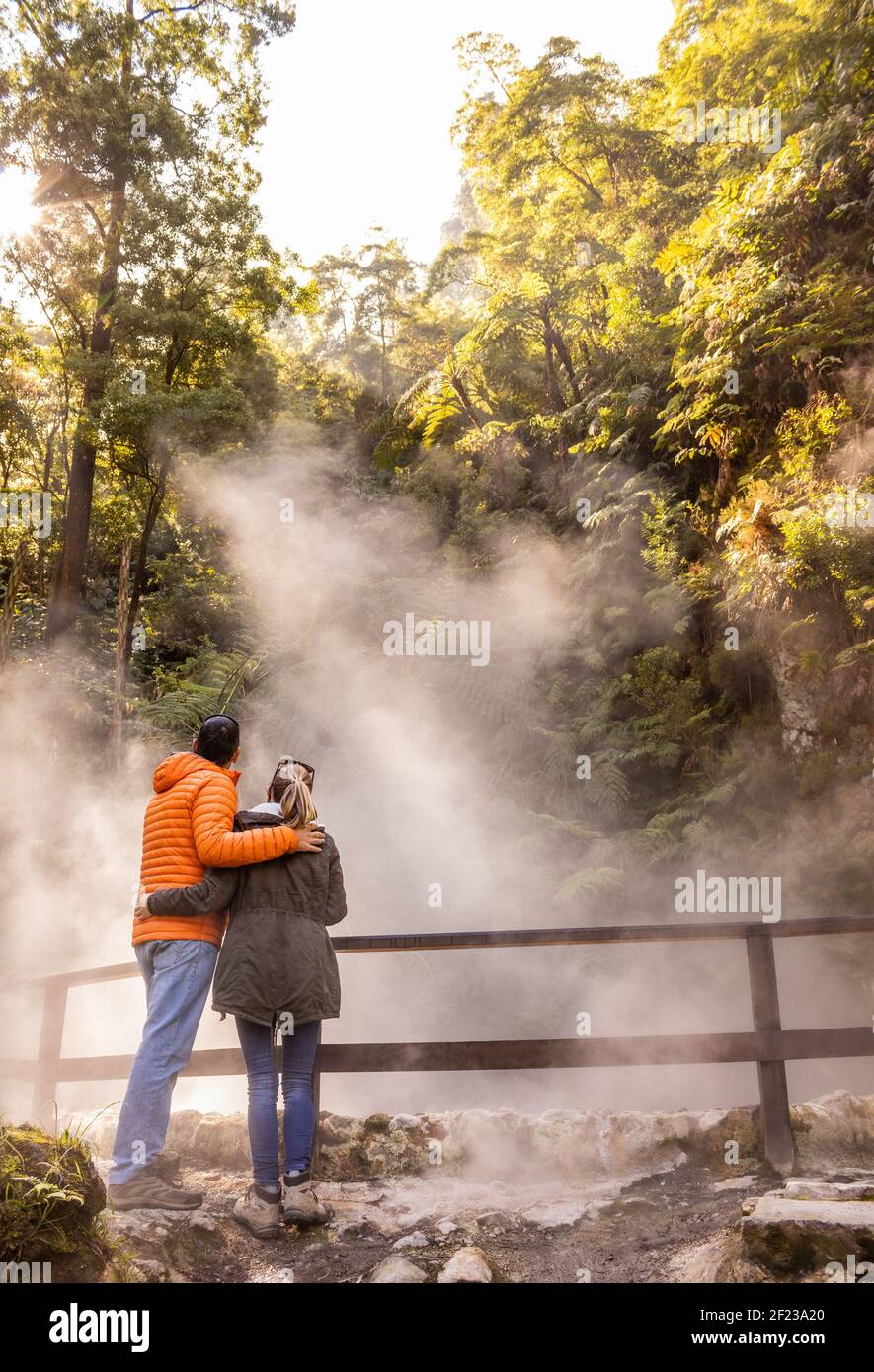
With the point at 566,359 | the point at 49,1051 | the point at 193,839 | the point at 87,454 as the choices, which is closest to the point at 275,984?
the point at 193,839

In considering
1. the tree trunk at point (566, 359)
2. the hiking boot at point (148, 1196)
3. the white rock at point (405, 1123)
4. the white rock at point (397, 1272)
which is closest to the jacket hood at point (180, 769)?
the hiking boot at point (148, 1196)

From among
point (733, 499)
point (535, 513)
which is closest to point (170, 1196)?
point (733, 499)

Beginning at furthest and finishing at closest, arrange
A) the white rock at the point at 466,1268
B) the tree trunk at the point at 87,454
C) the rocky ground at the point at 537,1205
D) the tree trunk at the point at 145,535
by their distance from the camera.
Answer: the tree trunk at the point at 145,535 < the tree trunk at the point at 87,454 < the white rock at the point at 466,1268 < the rocky ground at the point at 537,1205

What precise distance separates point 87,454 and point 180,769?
12725mm

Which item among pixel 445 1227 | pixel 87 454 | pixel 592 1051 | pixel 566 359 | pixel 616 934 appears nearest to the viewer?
pixel 445 1227

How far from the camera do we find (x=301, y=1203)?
137 inches

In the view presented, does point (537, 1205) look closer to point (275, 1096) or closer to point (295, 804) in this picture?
point (275, 1096)

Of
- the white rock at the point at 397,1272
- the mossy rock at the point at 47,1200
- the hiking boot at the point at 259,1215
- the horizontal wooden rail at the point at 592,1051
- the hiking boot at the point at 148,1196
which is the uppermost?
the horizontal wooden rail at the point at 592,1051

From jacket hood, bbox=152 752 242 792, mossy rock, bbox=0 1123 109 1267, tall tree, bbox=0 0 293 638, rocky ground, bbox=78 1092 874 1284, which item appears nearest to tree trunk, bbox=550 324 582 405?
tall tree, bbox=0 0 293 638

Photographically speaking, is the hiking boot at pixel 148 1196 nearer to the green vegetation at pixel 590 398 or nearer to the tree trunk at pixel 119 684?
the green vegetation at pixel 590 398

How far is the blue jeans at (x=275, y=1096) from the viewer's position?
137 inches

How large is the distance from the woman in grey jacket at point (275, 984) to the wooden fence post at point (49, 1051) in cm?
226
